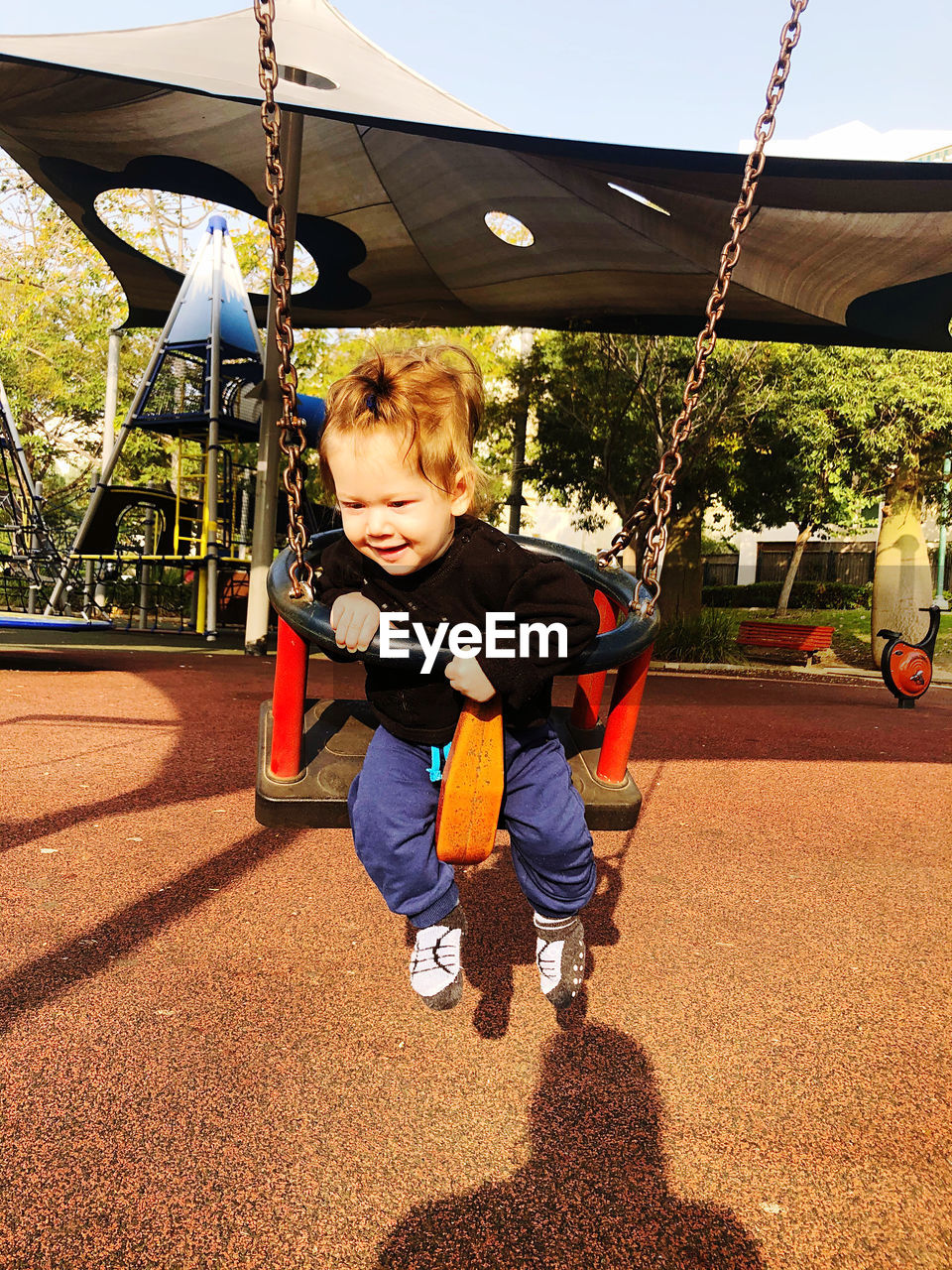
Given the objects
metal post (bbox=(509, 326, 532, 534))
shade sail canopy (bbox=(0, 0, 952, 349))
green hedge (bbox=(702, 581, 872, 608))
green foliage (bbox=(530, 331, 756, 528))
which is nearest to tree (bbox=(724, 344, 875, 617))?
green foliage (bbox=(530, 331, 756, 528))

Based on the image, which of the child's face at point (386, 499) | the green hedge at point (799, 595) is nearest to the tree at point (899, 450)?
the green hedge at point (799, 595)

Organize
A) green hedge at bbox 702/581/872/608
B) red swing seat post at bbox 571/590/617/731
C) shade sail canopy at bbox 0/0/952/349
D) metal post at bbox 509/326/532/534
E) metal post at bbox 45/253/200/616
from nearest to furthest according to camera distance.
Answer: red swing seat post at bbox 571/590/617/731 < shade sail canopy at bbox 0/0/952/349 < metal post at bbox 45/253/200/616 < metal post at bbox 509/326/532/534 < green hedge at bbox 702/581/872/608

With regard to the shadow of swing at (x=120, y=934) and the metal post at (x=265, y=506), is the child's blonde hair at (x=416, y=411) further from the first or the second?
the metal post at (x=265, y=506)

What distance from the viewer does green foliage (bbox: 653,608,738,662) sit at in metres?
14.4

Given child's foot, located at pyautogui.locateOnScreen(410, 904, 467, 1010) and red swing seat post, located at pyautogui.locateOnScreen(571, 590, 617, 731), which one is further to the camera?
red swing seat post, located at pyautogui.locateOnScreen(571, 590, 617, 731)

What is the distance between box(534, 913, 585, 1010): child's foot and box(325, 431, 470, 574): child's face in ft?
2.56

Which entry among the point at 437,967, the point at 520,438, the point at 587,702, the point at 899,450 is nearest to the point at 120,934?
the point at 437,967

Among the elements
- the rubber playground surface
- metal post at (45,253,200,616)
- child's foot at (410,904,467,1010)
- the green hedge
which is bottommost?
the rubber playground surface

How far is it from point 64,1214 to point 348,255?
10.7 m

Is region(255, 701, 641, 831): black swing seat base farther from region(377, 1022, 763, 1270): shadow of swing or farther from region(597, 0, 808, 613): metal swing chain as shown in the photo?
region(377, 1022, 763, 1270): shadow of swing

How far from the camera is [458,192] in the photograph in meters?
8.70

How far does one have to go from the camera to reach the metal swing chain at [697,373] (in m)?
1.85

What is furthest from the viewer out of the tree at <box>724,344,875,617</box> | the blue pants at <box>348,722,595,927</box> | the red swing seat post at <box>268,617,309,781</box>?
the tree at <box>724,344,875,617</box>

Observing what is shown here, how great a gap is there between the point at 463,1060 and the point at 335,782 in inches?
29.0
